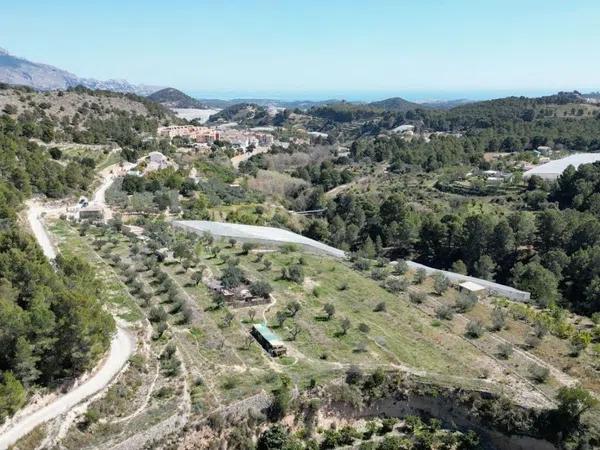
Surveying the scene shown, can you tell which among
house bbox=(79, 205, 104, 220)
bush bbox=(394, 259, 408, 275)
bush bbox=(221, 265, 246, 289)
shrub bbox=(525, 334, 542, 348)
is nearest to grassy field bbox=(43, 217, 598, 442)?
shrub bbox=(525, 334, 542, 348)

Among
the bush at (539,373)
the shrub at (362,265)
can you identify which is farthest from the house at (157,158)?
the bush at (539,373)

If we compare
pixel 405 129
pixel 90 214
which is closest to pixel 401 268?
pixel 90 214

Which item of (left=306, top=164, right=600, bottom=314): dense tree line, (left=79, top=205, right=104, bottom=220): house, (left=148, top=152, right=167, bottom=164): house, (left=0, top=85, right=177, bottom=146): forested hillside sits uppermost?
(left=0, top=85, right=177, bottom=146): forested hillside

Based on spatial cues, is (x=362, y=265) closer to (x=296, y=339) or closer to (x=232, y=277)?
(x=232, y=277)

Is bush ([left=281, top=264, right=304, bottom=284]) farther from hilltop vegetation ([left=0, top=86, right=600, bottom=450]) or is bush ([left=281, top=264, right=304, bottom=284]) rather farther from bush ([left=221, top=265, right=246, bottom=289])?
bush ([left=221, top=265, right=246, bottom=289])

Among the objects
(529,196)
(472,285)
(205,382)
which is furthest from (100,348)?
(529,196)
